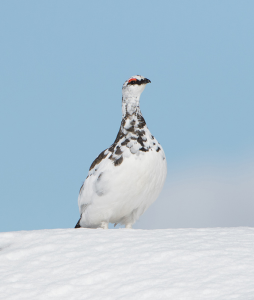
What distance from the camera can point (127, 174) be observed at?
22.5 ft

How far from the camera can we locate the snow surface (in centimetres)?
376

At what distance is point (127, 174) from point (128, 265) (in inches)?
105

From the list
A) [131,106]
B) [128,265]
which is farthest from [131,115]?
[128,265]

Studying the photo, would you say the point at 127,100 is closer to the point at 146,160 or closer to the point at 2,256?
the point at 146,160

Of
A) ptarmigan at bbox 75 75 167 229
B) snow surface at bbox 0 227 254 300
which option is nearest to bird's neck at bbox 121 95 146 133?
ptarmigan at bbox 75 75 167 229

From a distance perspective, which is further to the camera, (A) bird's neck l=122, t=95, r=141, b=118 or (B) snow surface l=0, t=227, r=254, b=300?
(A) bird's neck l=122, t=95, r=141, b=118

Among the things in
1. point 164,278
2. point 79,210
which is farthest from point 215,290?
point 79,210

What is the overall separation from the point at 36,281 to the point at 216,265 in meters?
1.62

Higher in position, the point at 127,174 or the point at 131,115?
the point at 131,115

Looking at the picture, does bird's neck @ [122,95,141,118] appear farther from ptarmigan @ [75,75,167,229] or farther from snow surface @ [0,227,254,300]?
snow surface @ [0,227,254,300]

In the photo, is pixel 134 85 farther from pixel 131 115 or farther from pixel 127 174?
pixel 127 174

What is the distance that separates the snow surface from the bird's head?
9.17 feet

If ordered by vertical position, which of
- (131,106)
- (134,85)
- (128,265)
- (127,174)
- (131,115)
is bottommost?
(128,265)

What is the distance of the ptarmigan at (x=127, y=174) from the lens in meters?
6.92
